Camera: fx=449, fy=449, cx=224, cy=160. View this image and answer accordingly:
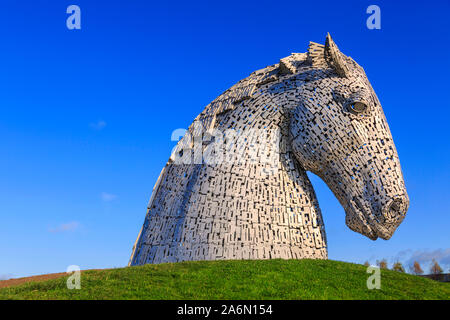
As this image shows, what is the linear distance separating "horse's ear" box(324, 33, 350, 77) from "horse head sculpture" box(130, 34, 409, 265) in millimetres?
18

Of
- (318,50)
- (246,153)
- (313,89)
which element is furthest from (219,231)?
(318,50)

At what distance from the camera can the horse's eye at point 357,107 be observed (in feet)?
25.1

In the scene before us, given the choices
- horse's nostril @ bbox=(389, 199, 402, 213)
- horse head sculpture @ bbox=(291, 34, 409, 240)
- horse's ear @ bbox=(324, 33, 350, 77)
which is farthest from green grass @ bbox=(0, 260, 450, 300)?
horse's ear @ bbox=(324, 33, 350, 77)

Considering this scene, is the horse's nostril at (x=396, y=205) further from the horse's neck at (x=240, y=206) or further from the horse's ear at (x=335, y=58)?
the horse's ear at (x=335, y=58)

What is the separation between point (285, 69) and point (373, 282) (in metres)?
4.02

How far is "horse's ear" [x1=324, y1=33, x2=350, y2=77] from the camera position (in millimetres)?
7738

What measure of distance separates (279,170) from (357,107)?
1.75 meters

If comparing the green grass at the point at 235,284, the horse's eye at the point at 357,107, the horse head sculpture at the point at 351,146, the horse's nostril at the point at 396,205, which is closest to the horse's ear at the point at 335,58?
the horse head sculpture at the point at 351,146

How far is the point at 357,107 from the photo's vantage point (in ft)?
25.2

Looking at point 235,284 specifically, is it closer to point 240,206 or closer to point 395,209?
point 240,206

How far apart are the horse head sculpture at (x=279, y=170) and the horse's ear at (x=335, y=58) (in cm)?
2

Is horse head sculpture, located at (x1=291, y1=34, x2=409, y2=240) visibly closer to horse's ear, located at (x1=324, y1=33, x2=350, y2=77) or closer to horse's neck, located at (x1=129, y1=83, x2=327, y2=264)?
horse's ear, located at (x1=324, y1=33, x2=350, y2=77)

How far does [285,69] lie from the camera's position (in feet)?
27.3

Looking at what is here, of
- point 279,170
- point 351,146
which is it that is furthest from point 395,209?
point 279,170
